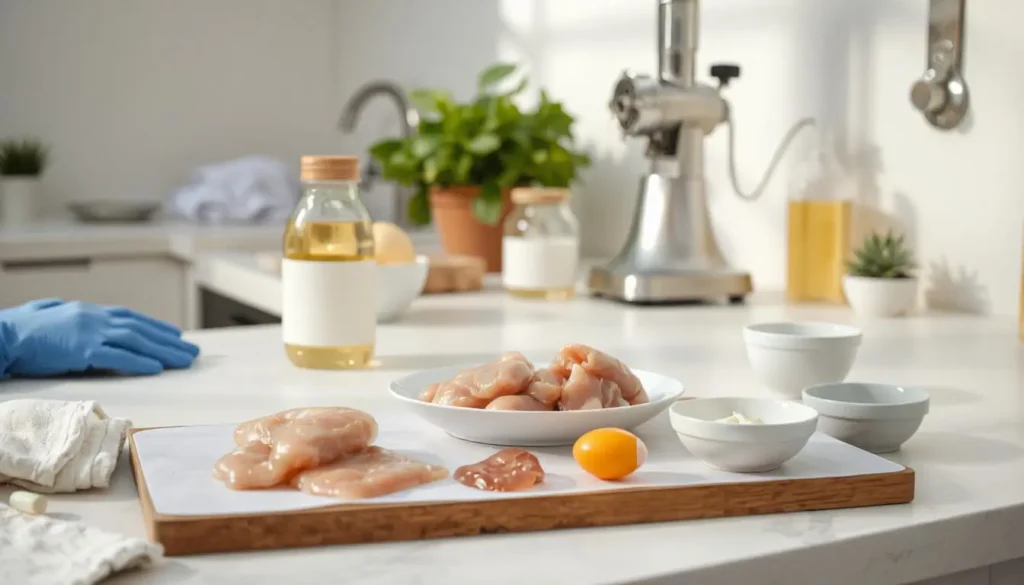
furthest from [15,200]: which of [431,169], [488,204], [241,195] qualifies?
[488,204]

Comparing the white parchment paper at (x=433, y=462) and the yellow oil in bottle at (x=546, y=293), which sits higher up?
the yellow oil in bottle at (x=546, y=293)

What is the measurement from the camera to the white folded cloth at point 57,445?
0.83m

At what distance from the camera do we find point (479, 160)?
2.29m

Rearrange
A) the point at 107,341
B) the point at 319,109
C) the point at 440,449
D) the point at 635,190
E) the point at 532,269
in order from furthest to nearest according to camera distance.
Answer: the point at 319,109, the point at 635,190, the point at 532,269, the point at 107,341, the point at 440,449

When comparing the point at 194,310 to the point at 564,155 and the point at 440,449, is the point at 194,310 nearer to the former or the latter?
the point at 564,155

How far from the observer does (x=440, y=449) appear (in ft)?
2.96

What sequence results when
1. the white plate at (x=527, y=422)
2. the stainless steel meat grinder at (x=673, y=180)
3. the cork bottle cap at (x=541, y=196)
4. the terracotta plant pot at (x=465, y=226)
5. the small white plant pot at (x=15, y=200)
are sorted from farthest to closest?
1. the small white plant pot at (x=15, y=200)
2. the terracotta plant pot at (x=465, y=226)
3. the cork bottle cap at (x=541, y=196)
4. the stainless steel meat grinder at (x=673, y=180)
5. the white plate at (x=527, y=422)

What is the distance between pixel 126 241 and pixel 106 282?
0.10 metres

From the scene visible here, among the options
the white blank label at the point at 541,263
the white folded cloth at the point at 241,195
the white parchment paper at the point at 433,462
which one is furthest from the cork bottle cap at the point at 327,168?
the white folded cloth at the point at 241,195

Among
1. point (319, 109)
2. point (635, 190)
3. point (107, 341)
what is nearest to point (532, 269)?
point (635, 190)

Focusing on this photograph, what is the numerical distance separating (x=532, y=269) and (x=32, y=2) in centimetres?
231

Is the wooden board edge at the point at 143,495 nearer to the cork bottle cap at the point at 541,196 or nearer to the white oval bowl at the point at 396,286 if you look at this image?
the white oval bowl at the point at 396,286

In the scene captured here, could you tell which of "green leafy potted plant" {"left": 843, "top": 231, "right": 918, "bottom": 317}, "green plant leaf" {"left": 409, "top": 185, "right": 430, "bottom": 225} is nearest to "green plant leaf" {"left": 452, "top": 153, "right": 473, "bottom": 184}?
"green plant leaf" {"left": 409, "top": 185, "right": 430, "bottom": 225}

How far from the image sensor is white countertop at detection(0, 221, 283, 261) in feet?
8.71
